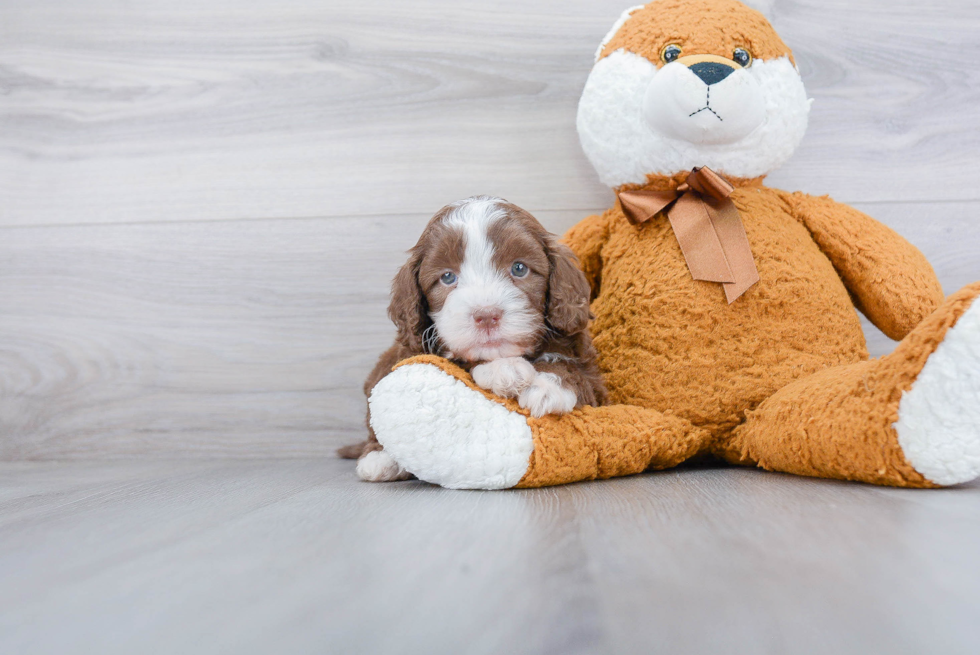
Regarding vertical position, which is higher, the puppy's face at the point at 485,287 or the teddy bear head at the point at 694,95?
the teddy bear head at the point at 694,95

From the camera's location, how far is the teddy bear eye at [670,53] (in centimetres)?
124

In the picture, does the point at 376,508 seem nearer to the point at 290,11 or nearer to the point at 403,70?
the point at 403,70

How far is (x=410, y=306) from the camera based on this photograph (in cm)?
114

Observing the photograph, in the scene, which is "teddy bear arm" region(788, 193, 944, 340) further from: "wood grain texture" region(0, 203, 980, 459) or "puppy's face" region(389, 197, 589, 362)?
"puppy's face" region(389, 197, 589, 362)

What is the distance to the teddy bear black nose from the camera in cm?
117

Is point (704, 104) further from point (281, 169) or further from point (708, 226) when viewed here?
point (281, 169)

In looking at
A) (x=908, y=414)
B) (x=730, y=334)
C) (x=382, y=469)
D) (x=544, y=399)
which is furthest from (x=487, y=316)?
(x=908, y=414)

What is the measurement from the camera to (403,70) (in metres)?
1.66

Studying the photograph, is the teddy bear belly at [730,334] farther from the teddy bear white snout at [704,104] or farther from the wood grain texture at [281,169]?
the wood grain texture at [281,169]

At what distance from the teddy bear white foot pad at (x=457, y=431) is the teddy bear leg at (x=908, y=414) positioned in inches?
16.6

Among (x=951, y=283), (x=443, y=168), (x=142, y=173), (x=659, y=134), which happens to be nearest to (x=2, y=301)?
(x=142, y=173)

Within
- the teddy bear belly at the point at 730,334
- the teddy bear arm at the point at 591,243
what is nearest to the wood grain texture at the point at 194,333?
the teddy bear arm at the point at 591,243

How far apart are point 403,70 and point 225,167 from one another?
0.50 metres

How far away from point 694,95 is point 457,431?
70cm
